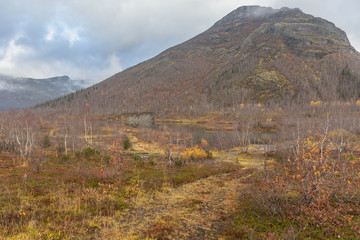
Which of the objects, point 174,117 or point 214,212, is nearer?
point 214,212

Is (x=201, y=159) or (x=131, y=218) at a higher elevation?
(x=131, y=218)

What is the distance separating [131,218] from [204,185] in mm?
7378

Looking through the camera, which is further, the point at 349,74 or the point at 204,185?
the point at 349,74

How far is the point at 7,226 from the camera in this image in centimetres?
790

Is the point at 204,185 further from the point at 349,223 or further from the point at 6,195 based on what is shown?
the point at 6,195

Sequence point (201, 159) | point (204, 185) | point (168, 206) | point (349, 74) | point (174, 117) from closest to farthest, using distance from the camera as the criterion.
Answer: point (168, 206) < point (204, 185) < point (201, 159) < point (174, 117) < point (349, 74)

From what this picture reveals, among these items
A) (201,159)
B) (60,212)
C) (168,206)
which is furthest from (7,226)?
(201,159)

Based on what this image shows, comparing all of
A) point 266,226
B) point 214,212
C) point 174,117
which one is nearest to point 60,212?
point 214,212

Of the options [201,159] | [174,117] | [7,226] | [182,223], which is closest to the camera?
[7,226]

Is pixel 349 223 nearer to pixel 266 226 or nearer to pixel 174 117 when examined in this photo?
pixel 266 226

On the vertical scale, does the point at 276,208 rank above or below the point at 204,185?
above

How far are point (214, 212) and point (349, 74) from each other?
10148 inches

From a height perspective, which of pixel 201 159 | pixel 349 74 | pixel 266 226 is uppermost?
pixel 349 74

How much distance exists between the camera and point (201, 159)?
108 ft
